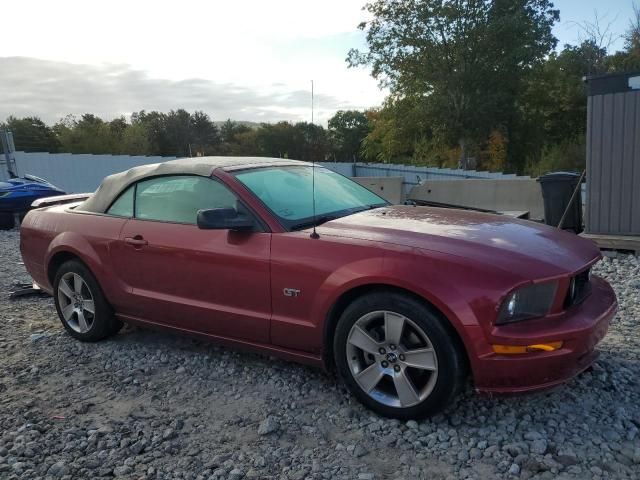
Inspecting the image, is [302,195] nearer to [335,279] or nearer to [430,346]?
[335,279]

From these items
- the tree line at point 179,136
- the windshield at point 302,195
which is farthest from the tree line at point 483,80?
the windshield at point 302,195

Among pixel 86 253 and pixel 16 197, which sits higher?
pixel 16 197

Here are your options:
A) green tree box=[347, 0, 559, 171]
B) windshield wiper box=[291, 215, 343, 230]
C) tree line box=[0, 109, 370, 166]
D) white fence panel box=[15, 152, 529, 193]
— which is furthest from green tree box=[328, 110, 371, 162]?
windshield wiper box=[291, 215, 343, 230]

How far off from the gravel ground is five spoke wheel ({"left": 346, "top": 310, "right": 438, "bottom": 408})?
164mm

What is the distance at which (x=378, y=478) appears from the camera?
2.55 metres

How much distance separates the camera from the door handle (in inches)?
155

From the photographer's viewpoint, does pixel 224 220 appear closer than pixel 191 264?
Yes

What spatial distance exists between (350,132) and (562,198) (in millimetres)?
37360

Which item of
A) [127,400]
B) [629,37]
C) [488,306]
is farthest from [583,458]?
[629,37]

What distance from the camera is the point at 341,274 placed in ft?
10.1

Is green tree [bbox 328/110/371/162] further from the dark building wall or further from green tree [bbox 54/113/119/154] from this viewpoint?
the dark building wall

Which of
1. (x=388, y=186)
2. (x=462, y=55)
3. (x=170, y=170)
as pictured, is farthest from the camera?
(x=462, y=55)

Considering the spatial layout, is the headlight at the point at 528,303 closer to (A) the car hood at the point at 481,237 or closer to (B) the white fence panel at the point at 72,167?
(A) the car hood at the point at 481,237

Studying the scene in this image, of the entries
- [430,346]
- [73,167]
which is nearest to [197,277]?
[430,346]
